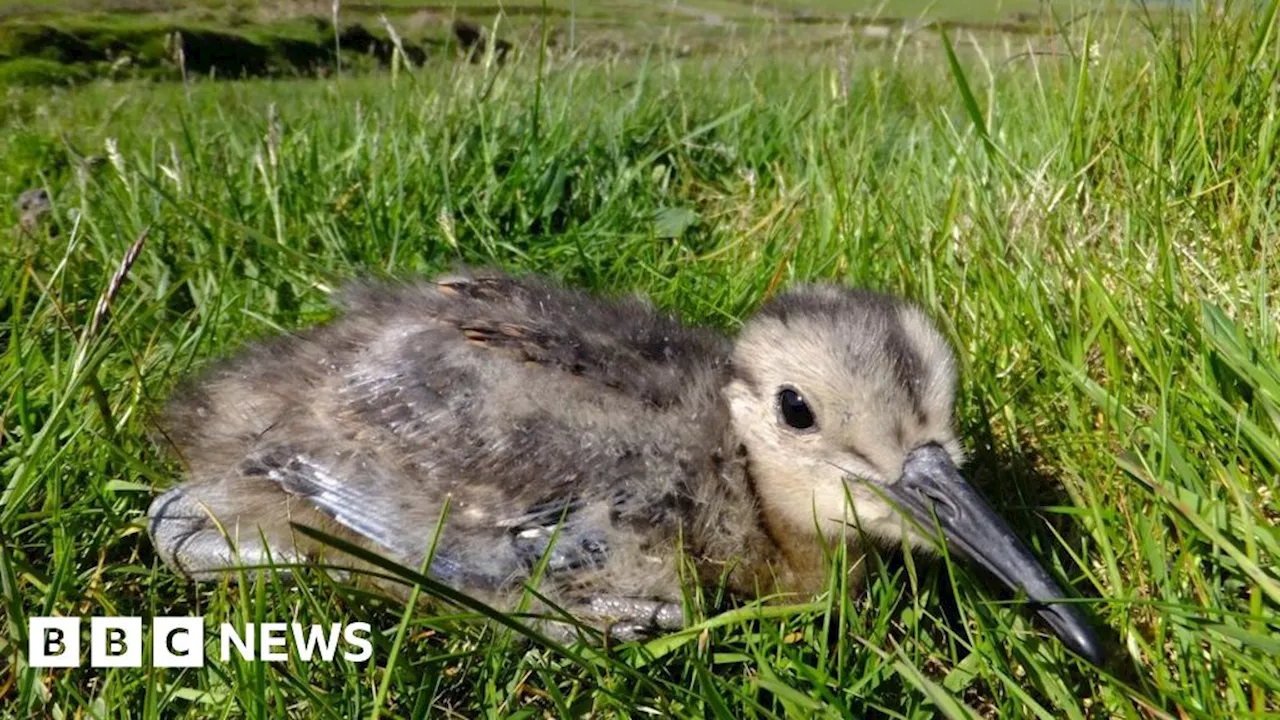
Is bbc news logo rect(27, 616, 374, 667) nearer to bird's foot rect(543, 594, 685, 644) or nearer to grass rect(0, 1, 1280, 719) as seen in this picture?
grass rect(0, 1, 1280, 719)

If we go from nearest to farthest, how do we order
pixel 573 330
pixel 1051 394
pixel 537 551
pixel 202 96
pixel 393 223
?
pixel 537 551 → pixel 573 330 → pixel 1051 394 → pixel 393 223 → pixel 202 96

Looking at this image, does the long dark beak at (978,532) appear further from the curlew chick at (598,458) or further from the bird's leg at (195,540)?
the bird's leg at (195,540)

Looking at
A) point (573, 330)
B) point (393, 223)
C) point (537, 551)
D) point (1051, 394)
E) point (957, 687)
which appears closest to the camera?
point (957, 687)

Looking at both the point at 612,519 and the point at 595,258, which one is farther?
the point at 595,258

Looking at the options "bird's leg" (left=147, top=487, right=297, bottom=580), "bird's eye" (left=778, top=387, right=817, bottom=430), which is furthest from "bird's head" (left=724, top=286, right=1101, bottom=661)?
"bird's leg" (left=147, top=487, right=297, bottom=580)

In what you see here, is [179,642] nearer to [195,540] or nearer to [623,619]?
[195,540]

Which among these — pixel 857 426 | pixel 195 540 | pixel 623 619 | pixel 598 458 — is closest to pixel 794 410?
pixel 857 426

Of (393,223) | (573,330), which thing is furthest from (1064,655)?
(393,223)

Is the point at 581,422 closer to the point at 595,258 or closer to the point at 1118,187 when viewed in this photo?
the point at 595,258
